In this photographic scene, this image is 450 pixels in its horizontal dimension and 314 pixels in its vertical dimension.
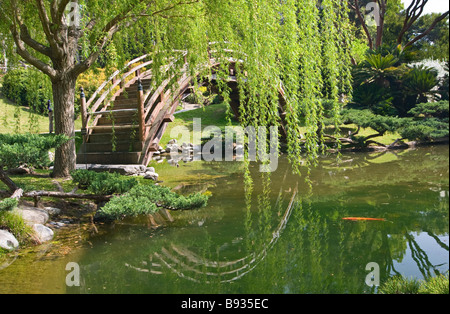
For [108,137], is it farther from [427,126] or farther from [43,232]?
[427,126]

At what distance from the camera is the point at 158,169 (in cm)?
896

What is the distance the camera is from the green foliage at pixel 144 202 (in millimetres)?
3926

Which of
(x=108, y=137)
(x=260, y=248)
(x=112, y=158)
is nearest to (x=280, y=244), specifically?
(x=260, y=248)

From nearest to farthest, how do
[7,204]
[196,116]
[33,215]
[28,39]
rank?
[7,204] < [33,215] < [28,39] < [196,116]

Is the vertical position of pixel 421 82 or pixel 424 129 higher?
pixel 421 82

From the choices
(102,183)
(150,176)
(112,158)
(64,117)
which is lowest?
(150,176)

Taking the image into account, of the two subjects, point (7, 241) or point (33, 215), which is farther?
point (33, 215)

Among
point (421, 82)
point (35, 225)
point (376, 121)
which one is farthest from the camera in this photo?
point (421, 82)

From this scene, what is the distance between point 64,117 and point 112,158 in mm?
1994

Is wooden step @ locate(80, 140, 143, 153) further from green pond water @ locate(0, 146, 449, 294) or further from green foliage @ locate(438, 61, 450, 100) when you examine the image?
green foliage @ locate(438, 61, 450, 100)

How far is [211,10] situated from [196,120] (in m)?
10.4

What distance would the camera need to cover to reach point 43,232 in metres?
3.95
